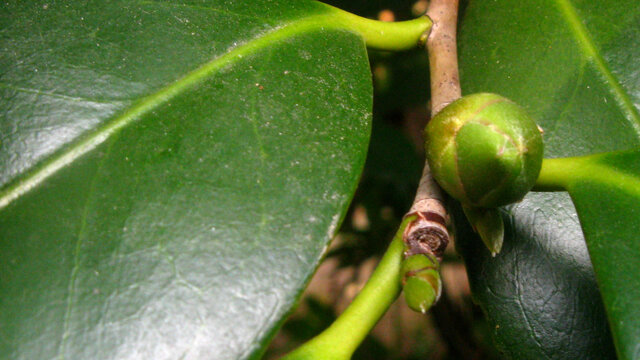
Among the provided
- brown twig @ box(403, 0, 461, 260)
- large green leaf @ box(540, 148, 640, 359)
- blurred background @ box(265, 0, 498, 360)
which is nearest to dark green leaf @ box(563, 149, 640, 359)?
large green leaf @ box(540, 148, 640, 359)

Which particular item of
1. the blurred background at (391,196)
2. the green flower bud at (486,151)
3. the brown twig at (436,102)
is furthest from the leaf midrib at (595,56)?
the blurred background at (391,196)

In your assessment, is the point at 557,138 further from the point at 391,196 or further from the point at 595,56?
the point at 391,196

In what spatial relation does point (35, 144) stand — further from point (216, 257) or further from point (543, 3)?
point (543, 3)

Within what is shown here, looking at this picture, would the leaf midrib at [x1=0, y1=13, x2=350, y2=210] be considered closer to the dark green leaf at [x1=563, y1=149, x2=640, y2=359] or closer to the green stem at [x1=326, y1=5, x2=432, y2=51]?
the green stem at [x1=326, y1=5, x2=432, y2=51]

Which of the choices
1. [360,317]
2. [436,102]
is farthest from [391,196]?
[360,317]

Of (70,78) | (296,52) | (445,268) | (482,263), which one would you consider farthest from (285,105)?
A: (445,268)

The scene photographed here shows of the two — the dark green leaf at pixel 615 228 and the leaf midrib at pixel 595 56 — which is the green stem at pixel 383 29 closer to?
the leaf midrib at pixel 595 56
